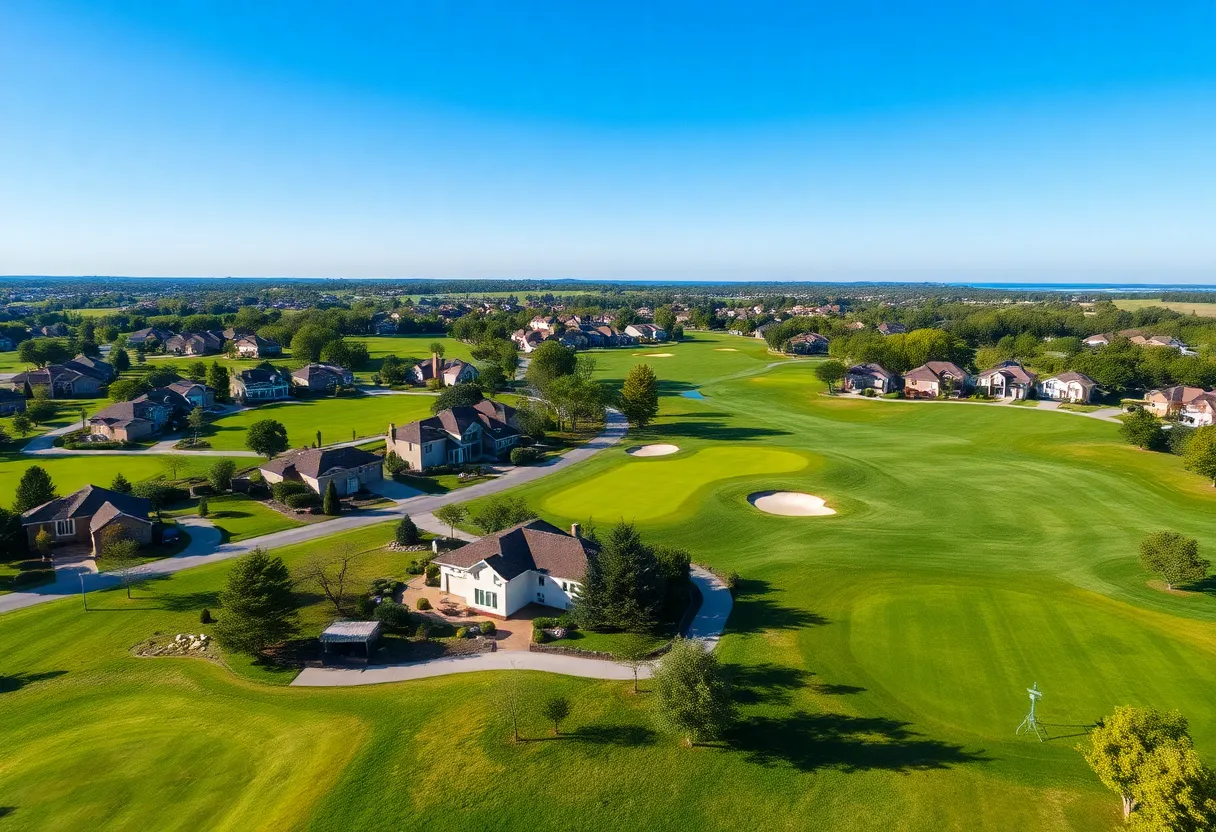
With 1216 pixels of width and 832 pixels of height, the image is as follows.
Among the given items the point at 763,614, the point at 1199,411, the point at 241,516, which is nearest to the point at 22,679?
the point at 241,516

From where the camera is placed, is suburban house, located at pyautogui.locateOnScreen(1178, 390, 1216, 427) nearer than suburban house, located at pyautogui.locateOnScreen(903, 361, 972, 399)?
Yes

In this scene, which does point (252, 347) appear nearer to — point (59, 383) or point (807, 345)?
point (59, 383)

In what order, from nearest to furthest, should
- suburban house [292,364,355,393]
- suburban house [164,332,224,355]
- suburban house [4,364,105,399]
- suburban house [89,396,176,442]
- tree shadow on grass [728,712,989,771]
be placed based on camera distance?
1. tree shadow on grass [728,712,989,771]
2. suburban house [89,396,176,442]
3. suburban house [4,364,105,399]
4. suburban house [292,364,355,393]
5. suburban house [164,332,224,355]

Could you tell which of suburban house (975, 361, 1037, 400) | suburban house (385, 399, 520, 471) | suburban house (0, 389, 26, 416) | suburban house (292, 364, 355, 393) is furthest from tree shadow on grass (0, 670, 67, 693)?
suburban house (975, 361, 1037, 400)

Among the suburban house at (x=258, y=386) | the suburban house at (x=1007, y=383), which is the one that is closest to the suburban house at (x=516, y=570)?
the suburban house at (x=258, y=386)

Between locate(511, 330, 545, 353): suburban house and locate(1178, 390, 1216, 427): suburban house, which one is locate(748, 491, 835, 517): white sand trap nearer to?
locate(1178, 390, 1216, 427): suburban house

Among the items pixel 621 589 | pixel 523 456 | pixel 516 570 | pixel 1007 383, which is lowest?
pixel 523 456

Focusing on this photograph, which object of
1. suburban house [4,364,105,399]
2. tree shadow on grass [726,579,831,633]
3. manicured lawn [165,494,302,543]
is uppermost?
suburban house [4,364,105,399]
